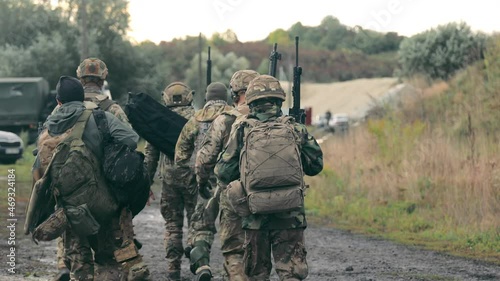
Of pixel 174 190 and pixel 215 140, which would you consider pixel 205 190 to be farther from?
pixel 174 190

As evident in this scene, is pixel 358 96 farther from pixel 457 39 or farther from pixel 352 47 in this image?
pixel 457 39

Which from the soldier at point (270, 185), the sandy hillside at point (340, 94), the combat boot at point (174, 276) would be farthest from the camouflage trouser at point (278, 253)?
the sandy hillside at point (340, 94)

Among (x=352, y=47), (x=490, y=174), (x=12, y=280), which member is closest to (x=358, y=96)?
(x=352, y=47)

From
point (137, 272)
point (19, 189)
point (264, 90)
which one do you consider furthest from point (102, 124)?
point (19, 189)

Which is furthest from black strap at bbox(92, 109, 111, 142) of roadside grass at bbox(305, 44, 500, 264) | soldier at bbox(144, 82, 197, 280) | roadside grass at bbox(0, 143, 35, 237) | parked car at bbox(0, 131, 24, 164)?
parked car at bbox(0, 131, 24, 164)

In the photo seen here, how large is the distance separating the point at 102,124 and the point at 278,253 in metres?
1.66

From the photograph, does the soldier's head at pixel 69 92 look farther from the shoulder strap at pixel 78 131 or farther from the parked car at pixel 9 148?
the parked car at pixel 9 148

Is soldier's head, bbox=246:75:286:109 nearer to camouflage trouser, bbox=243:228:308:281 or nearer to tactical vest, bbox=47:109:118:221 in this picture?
camouflage trouser, bbox=243:228:308:281

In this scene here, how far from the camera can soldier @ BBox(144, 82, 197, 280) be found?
10.7 metres

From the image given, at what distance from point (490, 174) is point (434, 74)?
22437 millimetres

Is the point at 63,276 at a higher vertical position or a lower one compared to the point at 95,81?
lower

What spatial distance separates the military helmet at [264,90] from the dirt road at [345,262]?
290 centimetres

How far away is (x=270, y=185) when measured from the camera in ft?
25.1

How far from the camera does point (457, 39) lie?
128 ft
